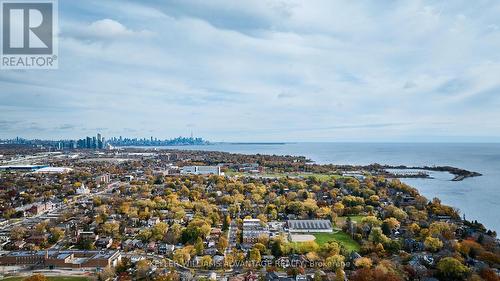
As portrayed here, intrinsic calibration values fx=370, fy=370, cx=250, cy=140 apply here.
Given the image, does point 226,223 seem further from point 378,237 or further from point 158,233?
point 378,237

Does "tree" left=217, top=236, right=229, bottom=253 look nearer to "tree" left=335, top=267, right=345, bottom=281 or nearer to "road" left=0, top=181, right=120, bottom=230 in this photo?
"tree" left=335, top=267, right=345, bottom=281

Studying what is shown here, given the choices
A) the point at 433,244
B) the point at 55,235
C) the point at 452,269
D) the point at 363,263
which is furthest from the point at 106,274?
the point at 433,244

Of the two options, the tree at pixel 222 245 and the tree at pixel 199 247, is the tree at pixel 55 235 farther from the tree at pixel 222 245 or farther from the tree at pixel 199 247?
the tree at pixel 222 245

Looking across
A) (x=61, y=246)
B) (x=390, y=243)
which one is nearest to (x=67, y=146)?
(x=61, y=246)

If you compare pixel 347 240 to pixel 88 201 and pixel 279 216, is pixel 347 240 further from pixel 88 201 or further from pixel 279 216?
pixel 88 201

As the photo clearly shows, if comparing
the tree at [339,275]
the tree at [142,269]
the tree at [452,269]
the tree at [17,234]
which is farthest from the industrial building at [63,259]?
the tree at [452,269]
